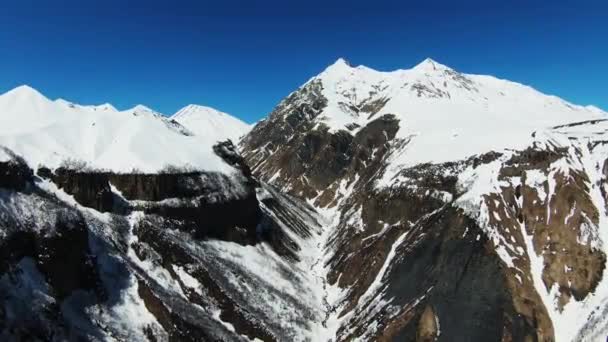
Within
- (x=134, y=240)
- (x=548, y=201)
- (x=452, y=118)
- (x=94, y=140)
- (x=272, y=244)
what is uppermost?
(x=452, y=118)

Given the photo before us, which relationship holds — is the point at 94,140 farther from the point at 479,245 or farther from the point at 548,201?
the point at 548,201

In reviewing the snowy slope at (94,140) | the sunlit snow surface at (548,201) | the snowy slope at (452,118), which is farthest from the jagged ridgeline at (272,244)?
the snowy slope at (452,118)

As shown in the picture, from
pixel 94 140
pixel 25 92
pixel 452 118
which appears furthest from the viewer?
pixel 452 118

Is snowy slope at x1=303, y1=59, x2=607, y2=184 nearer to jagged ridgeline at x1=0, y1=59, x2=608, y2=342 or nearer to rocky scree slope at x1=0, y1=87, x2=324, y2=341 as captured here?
jagged ridgeline at x1=0, y1=59, x2=608, y2=342

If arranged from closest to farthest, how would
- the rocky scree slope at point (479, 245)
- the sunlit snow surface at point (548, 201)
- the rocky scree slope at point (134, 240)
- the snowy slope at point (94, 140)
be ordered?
the rocky scree slope at point (134, 240), the sunlit snow surface at point (548, 201), the rocky scree slope at point (479, 245), the snowy slope at point (94, 140)

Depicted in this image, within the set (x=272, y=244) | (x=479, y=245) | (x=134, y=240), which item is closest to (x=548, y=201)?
(x=479, y=245)

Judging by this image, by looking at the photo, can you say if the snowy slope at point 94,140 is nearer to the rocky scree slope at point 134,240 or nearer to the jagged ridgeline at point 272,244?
the rocky scree slope at point 134,240
